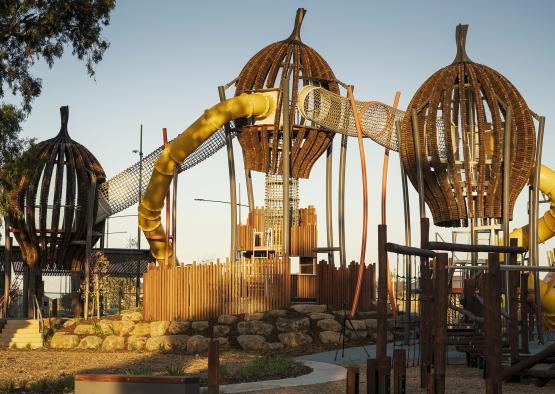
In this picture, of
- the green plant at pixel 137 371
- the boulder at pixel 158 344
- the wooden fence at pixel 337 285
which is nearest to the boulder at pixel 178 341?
the boulder at pixel 158 344

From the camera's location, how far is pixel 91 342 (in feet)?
96.9

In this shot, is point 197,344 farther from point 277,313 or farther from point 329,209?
point 329,209

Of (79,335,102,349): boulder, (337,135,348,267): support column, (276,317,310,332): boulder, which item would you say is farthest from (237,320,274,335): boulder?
(337,135,348,267): support column

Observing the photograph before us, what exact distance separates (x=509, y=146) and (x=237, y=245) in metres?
9.57

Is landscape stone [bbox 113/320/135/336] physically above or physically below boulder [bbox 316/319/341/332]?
below

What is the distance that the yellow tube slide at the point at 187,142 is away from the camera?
32.4 meters

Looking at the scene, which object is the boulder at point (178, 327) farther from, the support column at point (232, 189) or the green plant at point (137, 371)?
the green plant at point (137, 371)

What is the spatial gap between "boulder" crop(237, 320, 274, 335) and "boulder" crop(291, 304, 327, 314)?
1.61 meters

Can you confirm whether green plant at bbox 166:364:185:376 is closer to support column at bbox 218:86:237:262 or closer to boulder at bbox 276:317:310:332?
boulder at bbox 276:317:310:332

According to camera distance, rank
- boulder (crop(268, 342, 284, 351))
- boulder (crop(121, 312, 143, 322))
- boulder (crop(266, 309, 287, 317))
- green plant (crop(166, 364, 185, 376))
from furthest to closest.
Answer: boulder (crop(121, 312, 143, 322)), boulder (crop(266, 309, 287, 317)), boulder (crop(268, 342, 284, 351)), green plant (crop(166, 364, 185, 376))

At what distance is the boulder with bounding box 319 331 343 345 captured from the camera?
1049 inches

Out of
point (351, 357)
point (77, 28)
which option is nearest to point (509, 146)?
point (351, 357)

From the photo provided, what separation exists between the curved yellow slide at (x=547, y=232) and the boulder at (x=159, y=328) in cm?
1384

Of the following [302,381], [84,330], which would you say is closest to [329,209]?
[84,330]
